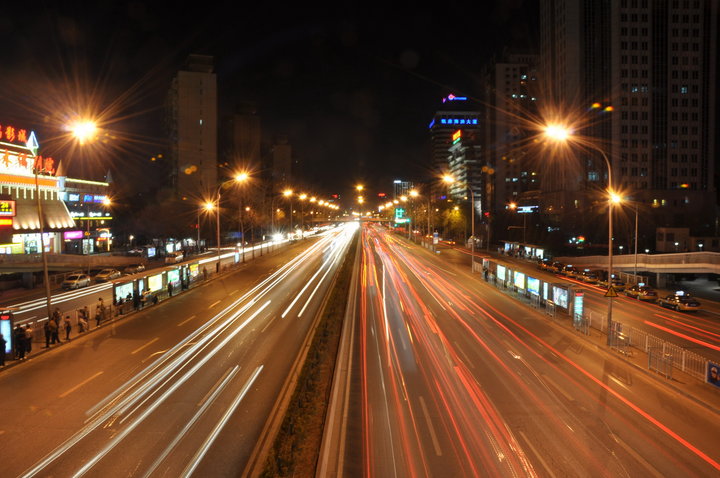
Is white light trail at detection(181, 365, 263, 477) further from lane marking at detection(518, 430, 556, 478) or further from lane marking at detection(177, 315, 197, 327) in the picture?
lane marking at detection(177, 315, 197, 327)

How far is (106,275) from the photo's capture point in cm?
4109

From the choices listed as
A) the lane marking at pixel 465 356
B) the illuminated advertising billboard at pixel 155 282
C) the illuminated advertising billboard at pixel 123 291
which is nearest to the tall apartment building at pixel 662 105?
the lane marking at pixel 465 356

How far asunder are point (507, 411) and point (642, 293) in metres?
26.4

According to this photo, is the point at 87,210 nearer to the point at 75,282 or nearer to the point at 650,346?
the point at 75,282

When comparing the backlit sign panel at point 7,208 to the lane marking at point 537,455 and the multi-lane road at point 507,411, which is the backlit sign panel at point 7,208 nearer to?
the multi-lane road at point 507,411

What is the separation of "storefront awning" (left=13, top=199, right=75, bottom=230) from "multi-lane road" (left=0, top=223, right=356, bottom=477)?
32.3 metres

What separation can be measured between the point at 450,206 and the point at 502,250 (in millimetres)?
31118

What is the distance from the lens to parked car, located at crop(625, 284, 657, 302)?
3291cm

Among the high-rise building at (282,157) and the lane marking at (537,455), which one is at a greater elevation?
the high-rise building at (282,157)

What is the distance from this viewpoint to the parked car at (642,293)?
32.9m

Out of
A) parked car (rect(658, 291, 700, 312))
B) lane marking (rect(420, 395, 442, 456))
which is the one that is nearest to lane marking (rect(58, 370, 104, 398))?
lane marking (rect(420, 395, 442, 456))

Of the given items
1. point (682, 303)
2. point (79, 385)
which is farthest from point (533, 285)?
point (79, 385)

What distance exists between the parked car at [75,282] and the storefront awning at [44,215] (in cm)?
1495

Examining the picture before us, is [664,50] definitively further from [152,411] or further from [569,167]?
[152,411]
